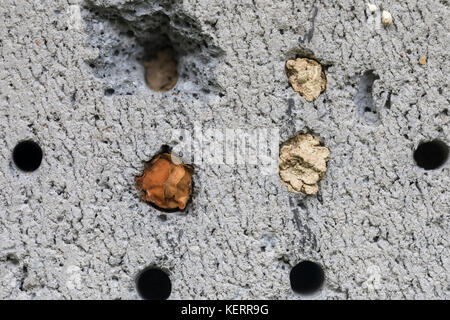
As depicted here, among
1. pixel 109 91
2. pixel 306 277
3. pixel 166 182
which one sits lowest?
pixel 306 277

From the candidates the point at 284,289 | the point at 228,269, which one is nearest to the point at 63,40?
the point at 228,269

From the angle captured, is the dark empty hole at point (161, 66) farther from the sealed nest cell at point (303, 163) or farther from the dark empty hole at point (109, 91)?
the sealed nest cell at point (303, 163)

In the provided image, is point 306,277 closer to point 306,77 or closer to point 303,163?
point 303,163

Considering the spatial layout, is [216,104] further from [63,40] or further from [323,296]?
[323,296]

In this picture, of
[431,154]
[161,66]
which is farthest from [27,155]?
[431,154]

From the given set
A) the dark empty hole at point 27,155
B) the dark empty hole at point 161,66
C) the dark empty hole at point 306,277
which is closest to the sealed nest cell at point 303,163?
the dark empty hole at point 306,277

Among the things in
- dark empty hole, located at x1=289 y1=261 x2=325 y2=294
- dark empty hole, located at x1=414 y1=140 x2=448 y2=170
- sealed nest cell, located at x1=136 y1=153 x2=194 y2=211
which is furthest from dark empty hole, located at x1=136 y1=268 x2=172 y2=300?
dark empty hole, located at x1=414 y1=140 x2=448 y2=170

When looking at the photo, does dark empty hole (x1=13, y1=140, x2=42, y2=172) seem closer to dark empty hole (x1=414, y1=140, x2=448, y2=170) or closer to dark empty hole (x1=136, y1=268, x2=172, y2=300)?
dark empty hole (x1=136, y1=268, x2=172, y2=300)
